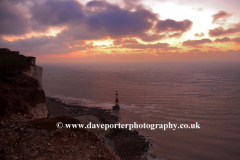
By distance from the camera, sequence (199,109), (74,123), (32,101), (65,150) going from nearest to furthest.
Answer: (65,150)
(74,123)
(32,101)
(199,109)

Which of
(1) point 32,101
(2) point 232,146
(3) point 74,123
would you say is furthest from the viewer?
(2) point 232,146

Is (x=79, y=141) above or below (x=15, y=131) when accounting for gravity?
below

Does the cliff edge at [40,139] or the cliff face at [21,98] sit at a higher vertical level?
the cliff face at [21,98]

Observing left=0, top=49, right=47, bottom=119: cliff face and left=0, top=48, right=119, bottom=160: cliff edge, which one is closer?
left=0, top=48, right=119, bottom=160: cliff edge

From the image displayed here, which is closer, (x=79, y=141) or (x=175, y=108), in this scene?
(x=79, y=141)

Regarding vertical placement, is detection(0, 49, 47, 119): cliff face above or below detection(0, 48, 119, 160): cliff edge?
above

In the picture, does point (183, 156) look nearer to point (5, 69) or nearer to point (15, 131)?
point (15, 131)

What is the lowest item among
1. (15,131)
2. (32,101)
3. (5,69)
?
(15,131)

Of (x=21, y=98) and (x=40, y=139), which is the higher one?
(x=21, y=98)

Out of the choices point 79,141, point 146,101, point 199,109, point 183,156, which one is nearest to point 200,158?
point 183,156

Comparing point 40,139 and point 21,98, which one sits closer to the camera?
point 40,139

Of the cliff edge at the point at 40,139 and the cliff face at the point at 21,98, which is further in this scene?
the cliff face at the point at 21,98

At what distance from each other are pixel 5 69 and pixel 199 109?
28243 millimetres

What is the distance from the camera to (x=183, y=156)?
14398mm
